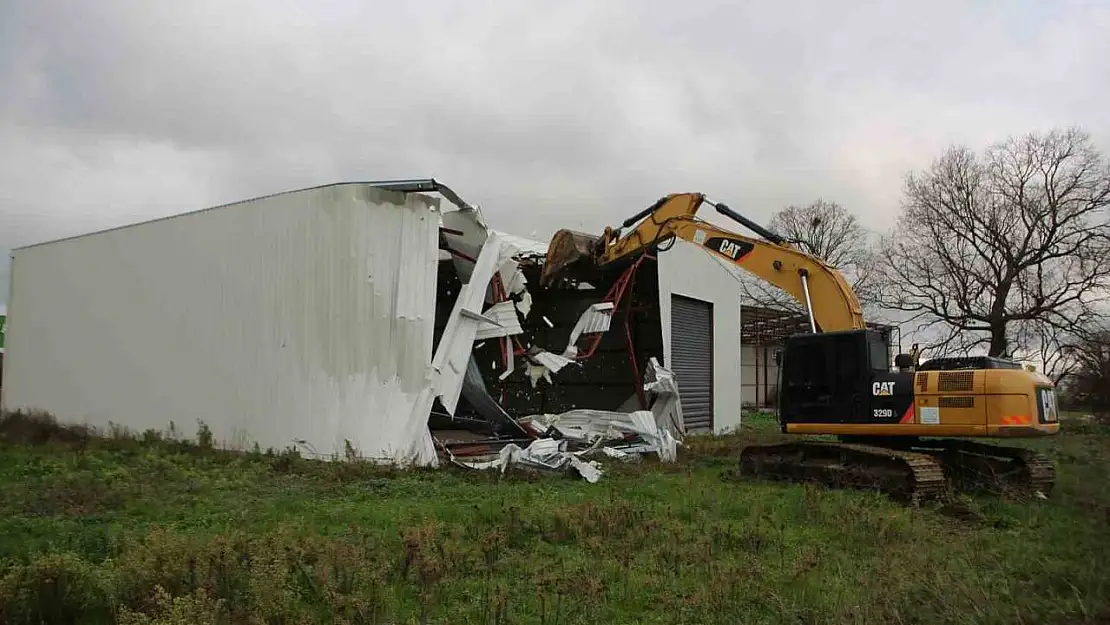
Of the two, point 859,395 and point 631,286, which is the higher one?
point 631,286

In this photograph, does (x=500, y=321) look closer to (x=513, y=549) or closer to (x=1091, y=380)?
(x=513, y=549)

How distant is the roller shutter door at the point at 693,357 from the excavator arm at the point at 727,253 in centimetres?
419

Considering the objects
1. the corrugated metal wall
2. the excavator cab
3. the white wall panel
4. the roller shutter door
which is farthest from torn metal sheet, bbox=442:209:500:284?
the excavator cab

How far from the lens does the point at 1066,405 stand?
23.2 meters

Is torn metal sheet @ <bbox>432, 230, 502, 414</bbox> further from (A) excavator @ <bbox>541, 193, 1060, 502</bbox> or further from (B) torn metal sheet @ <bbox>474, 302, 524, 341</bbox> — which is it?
(A) excavator @ <bbox>541, 193, 1060, 502</bbox>

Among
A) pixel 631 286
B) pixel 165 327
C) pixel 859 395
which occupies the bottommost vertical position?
pixel 859 395

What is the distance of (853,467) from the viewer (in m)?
10.7

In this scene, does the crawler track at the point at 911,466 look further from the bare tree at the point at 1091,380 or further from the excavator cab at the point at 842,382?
the bare tree at the point at 1091,380

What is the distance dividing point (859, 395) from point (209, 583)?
827cm

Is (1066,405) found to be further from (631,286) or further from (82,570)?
(82,570)

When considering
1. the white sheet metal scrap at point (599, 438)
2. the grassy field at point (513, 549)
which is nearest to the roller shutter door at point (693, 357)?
the white sheet metal scrap at point (599, 438)

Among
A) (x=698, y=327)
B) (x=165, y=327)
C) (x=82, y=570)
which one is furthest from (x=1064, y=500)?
(x=165, y=327)

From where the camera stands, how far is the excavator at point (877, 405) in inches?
385

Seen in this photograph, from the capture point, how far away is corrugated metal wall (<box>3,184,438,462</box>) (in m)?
11.7
